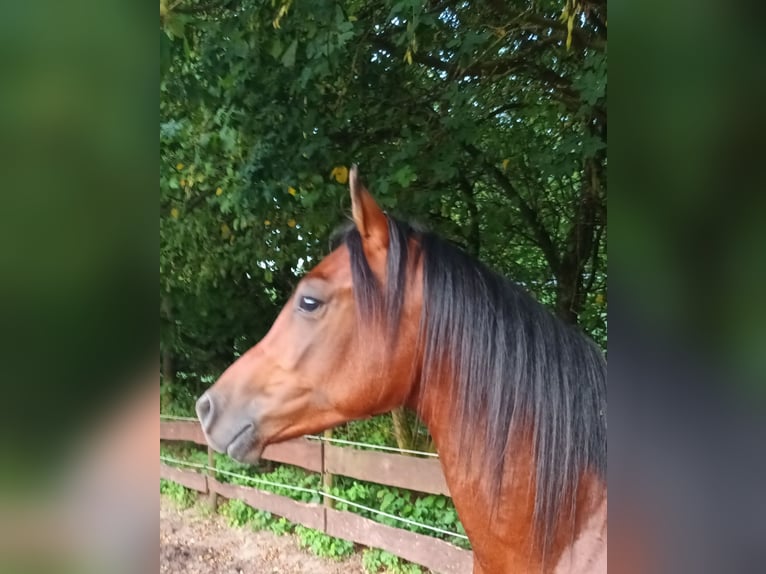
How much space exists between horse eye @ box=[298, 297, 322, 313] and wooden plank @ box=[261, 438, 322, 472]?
10.1 inches

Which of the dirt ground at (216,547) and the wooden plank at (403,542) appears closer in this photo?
the wooden plank at (403,542)

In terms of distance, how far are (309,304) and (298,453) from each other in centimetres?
33

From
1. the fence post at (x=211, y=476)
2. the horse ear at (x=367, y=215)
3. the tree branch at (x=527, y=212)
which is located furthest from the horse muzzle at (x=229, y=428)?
the tree branch at (x=527, y=212)

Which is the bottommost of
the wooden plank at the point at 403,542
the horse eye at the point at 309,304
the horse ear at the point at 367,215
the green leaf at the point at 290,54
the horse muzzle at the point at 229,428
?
the wooden plank at the point at 403,542

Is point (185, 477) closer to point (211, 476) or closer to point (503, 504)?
point (211, 476)

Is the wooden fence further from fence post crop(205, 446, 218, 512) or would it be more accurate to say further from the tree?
the tree

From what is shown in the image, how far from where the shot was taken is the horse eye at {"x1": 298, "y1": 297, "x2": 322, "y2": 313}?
103 cm

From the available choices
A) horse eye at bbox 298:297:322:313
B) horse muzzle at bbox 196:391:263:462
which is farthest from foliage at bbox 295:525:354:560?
horse eye at bbox 298:297:322:313

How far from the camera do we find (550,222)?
1032mm

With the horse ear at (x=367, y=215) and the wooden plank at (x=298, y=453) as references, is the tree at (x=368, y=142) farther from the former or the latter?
the wooden plank at (x=298, y=453)

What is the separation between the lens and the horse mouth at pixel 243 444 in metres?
1.04

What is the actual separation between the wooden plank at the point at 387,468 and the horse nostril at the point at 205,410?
24 centimetres
